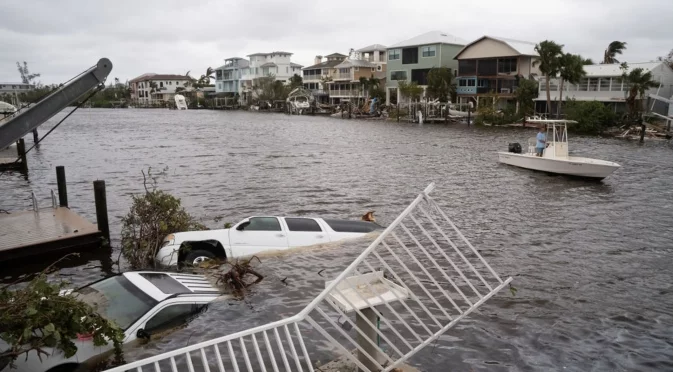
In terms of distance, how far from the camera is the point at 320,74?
4419 inches

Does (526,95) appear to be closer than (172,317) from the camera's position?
No

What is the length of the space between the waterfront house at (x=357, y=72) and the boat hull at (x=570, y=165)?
65.9 metres

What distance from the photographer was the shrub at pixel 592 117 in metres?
55.8

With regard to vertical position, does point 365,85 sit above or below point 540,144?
above

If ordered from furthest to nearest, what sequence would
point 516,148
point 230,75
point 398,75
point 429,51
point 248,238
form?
point 230,75 → point 398,75 → point 429,51 → point 516,148 → point 248,238

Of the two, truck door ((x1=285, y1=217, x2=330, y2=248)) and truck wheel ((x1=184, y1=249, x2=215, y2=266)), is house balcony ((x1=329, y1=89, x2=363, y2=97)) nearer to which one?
truck door ((x1=285, y1=217, x2=330, y2=248))

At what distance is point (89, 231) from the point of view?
1611 centimetres

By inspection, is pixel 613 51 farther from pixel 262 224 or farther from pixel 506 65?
pixel 262 224

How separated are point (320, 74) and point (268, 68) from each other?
24.3 meters

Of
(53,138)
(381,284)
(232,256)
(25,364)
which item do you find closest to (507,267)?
(232,256)

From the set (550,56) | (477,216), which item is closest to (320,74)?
(550,56)

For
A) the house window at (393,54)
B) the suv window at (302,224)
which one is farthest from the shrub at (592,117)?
the suv window at (302,224)

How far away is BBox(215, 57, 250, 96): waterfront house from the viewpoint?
464 feet

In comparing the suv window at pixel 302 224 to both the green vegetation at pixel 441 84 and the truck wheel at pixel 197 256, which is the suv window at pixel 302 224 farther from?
the green vegetation at pixel 441 84
